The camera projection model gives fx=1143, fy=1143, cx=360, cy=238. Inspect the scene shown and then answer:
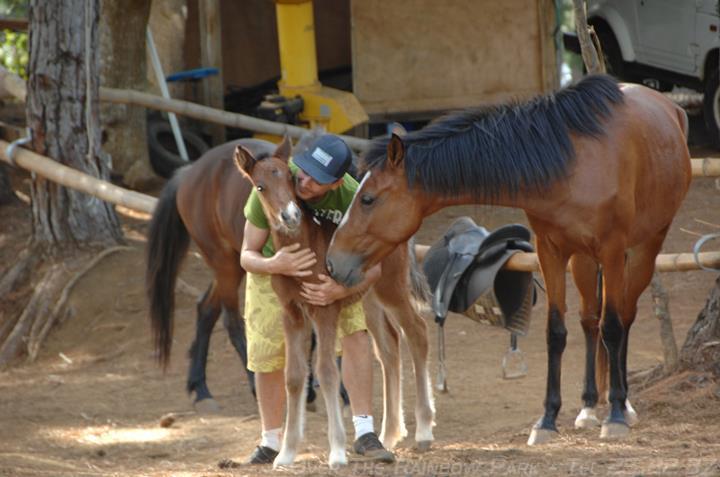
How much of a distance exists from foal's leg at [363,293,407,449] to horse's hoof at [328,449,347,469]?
0.69 meters

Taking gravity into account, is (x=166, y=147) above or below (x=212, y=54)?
below

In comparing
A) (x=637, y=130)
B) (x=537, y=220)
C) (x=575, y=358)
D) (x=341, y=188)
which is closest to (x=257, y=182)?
(x=341, y=188)

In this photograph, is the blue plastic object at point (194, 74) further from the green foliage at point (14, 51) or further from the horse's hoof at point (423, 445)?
the horse's hoof at point (423, 445)

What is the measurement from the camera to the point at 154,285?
25.3 feet

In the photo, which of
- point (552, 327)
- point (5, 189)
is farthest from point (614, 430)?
point (5, 189)

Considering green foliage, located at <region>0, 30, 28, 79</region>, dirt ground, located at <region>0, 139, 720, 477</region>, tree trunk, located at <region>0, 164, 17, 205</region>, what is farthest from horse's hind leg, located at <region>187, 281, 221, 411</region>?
green foliage, located at <region>0, 30, 28, 79</region>

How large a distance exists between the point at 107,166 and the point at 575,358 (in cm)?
446

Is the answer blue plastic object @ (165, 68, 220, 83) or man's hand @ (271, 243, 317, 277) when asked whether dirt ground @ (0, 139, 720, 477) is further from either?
blue plastic object @ (165, 68, 220, 83)

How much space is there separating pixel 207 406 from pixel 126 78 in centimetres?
531

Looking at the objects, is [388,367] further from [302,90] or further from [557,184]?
[302,90]

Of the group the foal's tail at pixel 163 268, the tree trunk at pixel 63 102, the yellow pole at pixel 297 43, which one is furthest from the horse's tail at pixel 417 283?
the yellow pole at pixel 297 43

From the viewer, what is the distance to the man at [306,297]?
4617 mm

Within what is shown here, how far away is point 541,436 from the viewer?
205 inches

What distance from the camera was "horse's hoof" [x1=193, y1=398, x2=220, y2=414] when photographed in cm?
739
